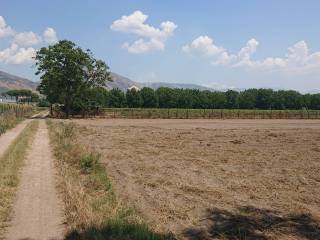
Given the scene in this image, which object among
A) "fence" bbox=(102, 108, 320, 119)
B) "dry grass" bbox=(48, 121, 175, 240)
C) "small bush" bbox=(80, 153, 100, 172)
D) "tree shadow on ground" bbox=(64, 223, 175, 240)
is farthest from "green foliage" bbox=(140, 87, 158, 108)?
"tree shadow on ground" bbox=(64, 223, 175, 240)

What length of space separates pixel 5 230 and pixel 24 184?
454 cm

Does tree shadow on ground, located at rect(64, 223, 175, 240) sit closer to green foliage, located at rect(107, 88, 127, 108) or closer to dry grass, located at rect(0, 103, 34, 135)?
dry grass, located at rect(0, 103, 34, 135)

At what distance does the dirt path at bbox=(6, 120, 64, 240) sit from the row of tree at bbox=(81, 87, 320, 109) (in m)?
88.4

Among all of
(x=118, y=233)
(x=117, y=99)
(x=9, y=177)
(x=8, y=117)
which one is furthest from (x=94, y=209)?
(x=117, y=99)

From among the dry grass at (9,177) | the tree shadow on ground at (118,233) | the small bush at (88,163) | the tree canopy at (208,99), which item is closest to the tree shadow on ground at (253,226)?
the tree shadow on ground at (118,233)

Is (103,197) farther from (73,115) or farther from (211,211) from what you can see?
(73,115)

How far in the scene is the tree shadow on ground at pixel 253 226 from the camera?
29.1 ft

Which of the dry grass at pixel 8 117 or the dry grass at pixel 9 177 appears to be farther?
the dry grass at pixel 8 117

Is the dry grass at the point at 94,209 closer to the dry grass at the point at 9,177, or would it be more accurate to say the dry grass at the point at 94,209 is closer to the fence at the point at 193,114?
the dry grass at the point at 9,177

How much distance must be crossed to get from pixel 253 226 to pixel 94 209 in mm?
3321

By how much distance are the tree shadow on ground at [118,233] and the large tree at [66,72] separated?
203ft

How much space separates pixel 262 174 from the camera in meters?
16.3

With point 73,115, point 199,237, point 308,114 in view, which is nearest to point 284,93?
point 308,114

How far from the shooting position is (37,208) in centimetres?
987
